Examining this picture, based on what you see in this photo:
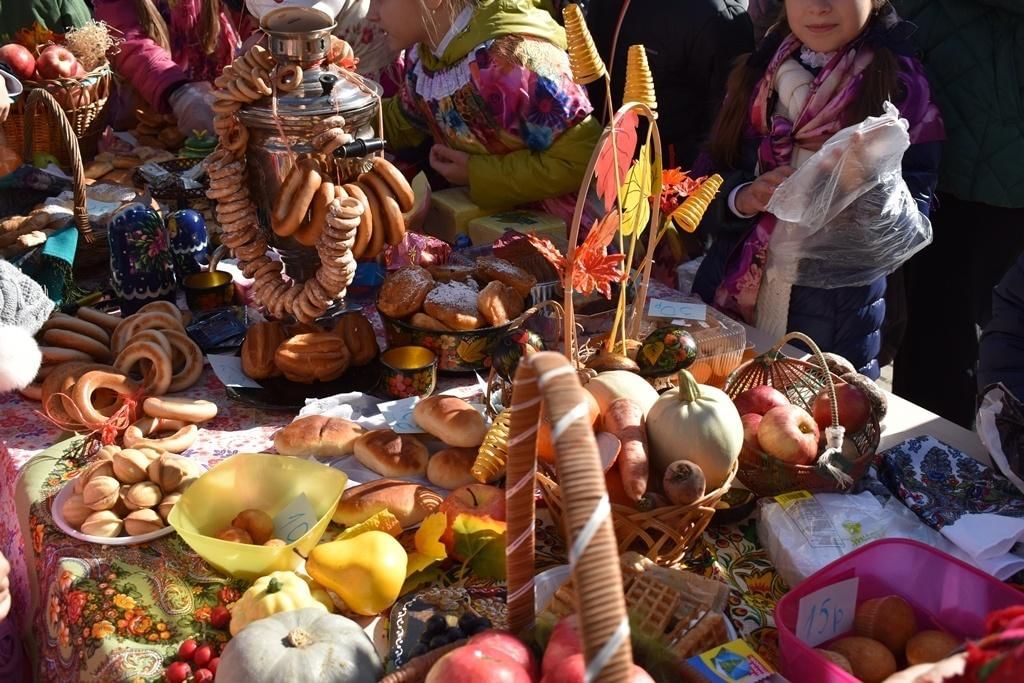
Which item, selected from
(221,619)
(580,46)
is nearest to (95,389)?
(221,619)

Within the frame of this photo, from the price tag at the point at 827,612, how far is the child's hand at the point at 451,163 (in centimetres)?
193

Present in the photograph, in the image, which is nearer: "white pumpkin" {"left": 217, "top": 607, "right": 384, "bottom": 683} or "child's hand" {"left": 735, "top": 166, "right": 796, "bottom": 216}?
"white pumpkin" {"left": 217, "top": 607, "right": 384, "bottom": 683}

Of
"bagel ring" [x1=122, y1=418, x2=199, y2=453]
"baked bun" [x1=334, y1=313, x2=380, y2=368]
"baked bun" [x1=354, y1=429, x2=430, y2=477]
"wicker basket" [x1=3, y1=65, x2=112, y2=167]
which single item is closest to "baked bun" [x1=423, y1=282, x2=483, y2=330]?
"baked bun" [x1=334, y1=313, x2=380, y2=368]

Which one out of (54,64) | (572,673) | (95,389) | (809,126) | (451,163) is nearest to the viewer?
(572,673)

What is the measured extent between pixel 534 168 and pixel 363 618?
5.42 feet

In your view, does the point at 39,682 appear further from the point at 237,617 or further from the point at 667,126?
the point at 667,126

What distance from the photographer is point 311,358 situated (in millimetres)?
1924

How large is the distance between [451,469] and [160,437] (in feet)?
1.93

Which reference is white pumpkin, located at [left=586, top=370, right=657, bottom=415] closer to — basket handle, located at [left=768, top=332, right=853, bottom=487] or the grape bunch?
basket handle, located at [left=768, top=332, right=853, bottom=487]

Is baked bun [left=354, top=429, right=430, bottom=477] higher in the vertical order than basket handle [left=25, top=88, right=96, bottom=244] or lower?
lower

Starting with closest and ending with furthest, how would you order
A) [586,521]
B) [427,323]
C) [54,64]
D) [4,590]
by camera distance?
[586,521], [4,590], [427,323], [54,64]

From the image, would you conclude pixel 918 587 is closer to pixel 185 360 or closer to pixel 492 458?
pixel 492 458

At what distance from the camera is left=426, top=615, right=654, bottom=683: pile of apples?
965 millimetres

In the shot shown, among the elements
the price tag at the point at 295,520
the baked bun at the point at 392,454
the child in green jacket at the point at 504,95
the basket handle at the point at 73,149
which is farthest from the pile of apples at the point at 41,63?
the price tag at the point at 295,520
